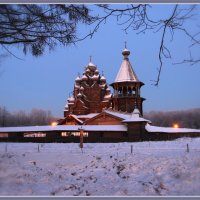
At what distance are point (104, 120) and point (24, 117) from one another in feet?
21.2

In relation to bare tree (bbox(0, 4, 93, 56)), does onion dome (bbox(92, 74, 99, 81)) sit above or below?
above

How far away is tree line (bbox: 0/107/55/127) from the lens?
21.9ft

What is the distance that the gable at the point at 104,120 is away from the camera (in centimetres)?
1321

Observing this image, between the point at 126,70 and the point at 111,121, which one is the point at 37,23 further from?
the point at 111,121

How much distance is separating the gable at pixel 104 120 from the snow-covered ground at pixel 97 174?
5.38 metres

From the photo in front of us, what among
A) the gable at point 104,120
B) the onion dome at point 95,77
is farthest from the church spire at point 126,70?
the onion dome at point 95,77

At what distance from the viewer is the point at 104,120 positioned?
13.4m

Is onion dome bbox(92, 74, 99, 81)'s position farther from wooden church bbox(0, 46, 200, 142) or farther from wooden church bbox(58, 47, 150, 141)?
wooden church bbox(0, 46, 200, 142)

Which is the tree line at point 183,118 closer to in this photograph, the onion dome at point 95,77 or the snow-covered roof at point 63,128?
the snow-covered roof at point 63,128

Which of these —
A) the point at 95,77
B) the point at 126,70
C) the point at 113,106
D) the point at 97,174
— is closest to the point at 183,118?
the point at 97,174

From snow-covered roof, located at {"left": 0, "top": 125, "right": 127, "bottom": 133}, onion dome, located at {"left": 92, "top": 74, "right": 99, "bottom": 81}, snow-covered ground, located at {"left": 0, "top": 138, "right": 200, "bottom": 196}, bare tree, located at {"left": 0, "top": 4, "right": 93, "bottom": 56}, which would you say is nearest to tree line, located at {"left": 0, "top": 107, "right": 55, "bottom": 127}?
snow-covered roof, located at {"left": 0, "top": 125, "right": 127, "bottom": 133}

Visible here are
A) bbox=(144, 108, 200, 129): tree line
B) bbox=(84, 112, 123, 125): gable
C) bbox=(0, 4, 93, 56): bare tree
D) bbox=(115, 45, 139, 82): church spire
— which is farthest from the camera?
bbox=(84, 112, 123, 125): gable

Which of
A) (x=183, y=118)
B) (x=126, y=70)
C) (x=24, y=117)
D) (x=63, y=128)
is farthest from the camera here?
(x=126, y=70)

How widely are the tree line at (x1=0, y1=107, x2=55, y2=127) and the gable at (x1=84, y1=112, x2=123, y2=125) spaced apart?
5.58 m
